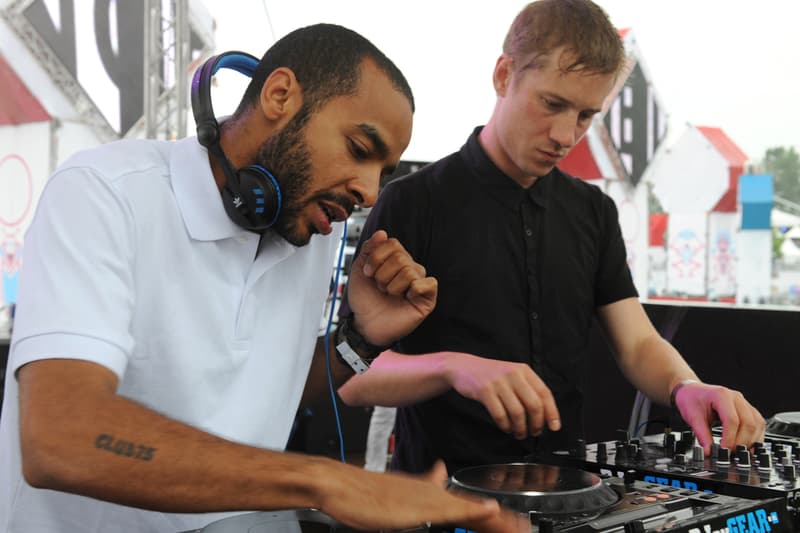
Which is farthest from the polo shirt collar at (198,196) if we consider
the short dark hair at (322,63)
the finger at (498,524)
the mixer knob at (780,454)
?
the mixer knob at (780,454)

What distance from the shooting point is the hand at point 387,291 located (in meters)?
1.41

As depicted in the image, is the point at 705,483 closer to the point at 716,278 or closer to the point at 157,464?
the point at 157,464

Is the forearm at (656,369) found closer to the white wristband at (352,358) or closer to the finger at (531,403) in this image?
the finger at (531,403)

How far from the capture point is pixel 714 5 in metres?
8.50

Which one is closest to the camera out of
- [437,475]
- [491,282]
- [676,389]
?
[437,475]

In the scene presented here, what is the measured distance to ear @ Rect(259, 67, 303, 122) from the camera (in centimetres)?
125

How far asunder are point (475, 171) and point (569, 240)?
0.28 metres

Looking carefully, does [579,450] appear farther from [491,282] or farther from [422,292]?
[491,282]

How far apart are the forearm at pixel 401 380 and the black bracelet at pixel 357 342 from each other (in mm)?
106

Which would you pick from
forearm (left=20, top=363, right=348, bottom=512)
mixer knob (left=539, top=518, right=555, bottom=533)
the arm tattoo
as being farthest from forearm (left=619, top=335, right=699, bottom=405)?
the arm tattoo

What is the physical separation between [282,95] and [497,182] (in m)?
0.80

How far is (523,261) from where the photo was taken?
1915 mm

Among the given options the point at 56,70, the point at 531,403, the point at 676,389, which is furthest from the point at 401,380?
the point at 56,70

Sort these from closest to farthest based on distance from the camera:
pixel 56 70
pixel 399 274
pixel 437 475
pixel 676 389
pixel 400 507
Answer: pixel 400 507, pixel 437 475, pixel 399 274, pixel 676 389, pixel 56 70
